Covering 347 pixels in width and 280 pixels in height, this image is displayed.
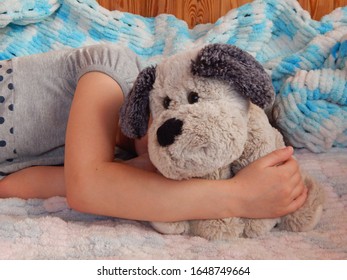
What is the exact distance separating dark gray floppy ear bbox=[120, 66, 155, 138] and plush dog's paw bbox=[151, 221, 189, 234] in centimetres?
16

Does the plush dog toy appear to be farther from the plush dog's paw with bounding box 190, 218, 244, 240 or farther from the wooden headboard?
the wooden headboard

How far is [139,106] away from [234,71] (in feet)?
0.49

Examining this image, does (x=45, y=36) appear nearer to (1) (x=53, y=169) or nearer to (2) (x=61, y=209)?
(1) (x=53, y=169)

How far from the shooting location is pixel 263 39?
118 centimetres

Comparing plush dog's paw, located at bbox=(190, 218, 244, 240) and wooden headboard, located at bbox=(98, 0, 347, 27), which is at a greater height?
wooden headboard, located at bbox=(98, 0, 347, 27)

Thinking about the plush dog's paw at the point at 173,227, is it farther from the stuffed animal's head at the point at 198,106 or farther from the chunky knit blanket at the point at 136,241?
the stuffed animal's head at the point at 198,106

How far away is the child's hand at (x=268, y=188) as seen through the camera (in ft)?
2.43

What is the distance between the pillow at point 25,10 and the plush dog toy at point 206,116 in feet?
1.99

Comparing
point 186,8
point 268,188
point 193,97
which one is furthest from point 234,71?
point 186,8

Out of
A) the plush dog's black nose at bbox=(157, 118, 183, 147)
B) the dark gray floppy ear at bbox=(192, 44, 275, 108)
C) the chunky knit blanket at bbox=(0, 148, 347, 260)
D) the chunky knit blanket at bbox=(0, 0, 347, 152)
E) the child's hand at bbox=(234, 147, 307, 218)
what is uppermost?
the dark gray floppy ear at bbox=(192, 44, 275, 108)

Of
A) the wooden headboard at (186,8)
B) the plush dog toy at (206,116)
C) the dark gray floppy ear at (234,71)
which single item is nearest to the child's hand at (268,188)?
the plush dog toy at (206,116)

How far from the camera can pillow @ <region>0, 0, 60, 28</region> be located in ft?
3.84

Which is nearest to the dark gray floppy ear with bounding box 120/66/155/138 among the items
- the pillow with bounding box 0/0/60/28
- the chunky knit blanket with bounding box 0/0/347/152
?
the chunky knit blanket with bounding box 0/0/347/152
